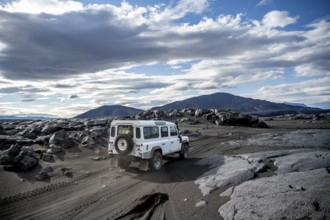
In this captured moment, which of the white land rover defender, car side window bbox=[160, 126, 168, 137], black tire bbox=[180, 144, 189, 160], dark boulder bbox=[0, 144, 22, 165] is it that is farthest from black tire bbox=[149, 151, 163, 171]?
dark boulder bbox=[0, 144, 22, 165]

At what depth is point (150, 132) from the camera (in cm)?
1430

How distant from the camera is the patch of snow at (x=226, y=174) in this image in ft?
33.7

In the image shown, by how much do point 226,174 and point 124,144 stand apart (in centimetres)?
540

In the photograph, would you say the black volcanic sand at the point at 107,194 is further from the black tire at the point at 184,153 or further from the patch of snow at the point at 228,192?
the black tire at the point at 184,153

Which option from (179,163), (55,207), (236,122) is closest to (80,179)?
(55,207)

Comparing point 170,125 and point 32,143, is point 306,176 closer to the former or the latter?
point 170,125

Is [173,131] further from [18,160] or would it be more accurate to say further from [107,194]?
[18,160]

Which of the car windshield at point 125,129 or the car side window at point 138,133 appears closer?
the car side window at point 138,133

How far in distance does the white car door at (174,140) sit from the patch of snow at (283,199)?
274 inches

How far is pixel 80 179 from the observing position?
520 inches

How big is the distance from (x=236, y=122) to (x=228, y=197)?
36860mm

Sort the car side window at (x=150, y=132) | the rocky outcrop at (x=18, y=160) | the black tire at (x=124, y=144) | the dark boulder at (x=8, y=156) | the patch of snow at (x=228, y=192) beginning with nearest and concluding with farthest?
the patch of snow at (x=228, y=192) → the black tire at (x=124, y=144) → the car side window at (x=150, y=132) → the rocky outcrop at (x=18, y=160) → the dark boulder at (x=8, y=156)

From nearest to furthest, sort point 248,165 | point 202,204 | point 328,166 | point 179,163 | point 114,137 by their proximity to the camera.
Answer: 1. point 202,204
2. point 328,166
3. point 248,165
4. point 114,137
5. point 179,163

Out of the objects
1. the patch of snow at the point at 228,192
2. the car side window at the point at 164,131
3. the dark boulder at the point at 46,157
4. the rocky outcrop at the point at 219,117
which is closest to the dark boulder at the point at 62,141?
the dark boulder at the point at 46,157
